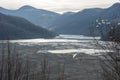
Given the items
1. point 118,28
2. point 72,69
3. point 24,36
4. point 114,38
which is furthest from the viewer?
point 24,36

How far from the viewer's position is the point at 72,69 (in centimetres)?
3244

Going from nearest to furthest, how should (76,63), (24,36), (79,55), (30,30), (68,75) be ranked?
(68,75) → (76,63) → (79,55) → (24,36) → (30,30)

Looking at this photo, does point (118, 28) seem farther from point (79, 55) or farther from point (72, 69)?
point (79, 55)

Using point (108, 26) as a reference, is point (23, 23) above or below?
below

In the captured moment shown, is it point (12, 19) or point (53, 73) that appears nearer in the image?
point (53, 73)

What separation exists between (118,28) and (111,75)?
0.89 meters

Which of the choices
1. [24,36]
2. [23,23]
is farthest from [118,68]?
[23,23]

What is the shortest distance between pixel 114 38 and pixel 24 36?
113m

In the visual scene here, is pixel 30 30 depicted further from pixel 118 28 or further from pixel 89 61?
pixel 118 28

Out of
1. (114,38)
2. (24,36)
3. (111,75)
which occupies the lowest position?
(24,36)

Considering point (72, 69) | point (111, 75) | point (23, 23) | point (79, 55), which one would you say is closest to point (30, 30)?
point (23, 23)

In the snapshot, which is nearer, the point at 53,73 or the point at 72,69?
the point at 53,73

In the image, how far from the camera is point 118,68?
541 cm

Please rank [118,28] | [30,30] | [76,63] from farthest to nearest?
[30,30], [76,63], [118,28]
